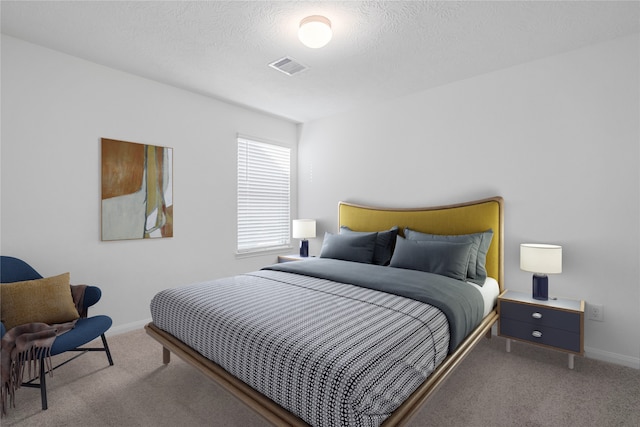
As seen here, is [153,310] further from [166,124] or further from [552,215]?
[552,215]

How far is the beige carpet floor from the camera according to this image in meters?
1.87

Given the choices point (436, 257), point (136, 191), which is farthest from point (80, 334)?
point (436, 257)

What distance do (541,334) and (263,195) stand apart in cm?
345

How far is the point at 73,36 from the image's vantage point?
2.51m

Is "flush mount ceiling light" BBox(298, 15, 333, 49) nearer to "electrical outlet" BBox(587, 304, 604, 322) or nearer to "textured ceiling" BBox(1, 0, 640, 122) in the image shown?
"textured ceiling" BBox(1, 0, 640, 122)

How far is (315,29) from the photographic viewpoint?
2197 millimetres

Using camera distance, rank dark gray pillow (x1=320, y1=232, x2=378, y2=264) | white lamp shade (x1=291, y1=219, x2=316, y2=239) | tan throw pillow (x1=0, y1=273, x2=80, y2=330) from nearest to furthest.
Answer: tan throw pillow (x1=0, y1=273, x2=80, y2=330)
dark gray pillow (x1=320, y1=232, x2=378, y2=264)
white lamp shade (x1=291, y1=219, x2=316, y2=239)

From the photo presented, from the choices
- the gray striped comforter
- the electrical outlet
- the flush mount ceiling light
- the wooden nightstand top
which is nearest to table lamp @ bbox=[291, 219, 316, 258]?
the gray striped comforter

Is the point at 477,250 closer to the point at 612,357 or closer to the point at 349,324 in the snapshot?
the point at 612,357

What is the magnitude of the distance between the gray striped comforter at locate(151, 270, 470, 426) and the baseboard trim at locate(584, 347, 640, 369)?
66.8 inches

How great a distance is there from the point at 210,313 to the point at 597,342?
10.1ft

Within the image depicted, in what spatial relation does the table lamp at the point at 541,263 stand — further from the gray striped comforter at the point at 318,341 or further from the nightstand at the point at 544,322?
the gray striped comforter at the point at 318,341

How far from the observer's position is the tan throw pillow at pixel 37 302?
2141 millimetres

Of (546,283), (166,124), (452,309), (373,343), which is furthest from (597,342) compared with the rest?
(166,124)
